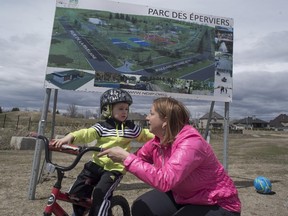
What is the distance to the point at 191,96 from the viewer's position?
289 inches

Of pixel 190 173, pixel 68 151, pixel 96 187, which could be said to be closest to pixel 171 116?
pixel 190 173

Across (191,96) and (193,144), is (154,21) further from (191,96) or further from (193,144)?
(193,144)

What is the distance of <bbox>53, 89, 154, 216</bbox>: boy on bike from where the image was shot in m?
3.65

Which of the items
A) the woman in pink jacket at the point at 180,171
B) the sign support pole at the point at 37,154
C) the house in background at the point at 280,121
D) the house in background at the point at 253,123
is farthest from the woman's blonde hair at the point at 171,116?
the house in background at the point at 280,121

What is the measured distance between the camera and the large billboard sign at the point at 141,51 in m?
6.45

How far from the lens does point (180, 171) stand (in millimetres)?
2510

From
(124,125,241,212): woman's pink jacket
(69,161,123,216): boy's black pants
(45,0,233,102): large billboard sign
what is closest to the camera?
(124,125,241,212): woman's pink jacket

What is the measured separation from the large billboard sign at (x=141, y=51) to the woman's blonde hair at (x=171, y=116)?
3.88 meters

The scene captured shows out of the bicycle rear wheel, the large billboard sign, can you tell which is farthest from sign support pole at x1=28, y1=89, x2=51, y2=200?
the bicycle rear wheel

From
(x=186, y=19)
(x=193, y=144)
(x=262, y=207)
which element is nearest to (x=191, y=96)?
(x=186, y=19)

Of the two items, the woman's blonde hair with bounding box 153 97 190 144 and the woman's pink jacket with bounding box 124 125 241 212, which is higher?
the woman's blonde hair with bounding box 153 97 190 144

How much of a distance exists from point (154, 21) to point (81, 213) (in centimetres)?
445

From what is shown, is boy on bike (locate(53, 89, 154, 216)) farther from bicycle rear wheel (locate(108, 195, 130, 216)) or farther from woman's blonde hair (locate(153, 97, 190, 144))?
woman's blonde hair (locate(153, 97, 190, 144))

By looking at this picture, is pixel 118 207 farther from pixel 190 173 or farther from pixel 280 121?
pixel 280 121
